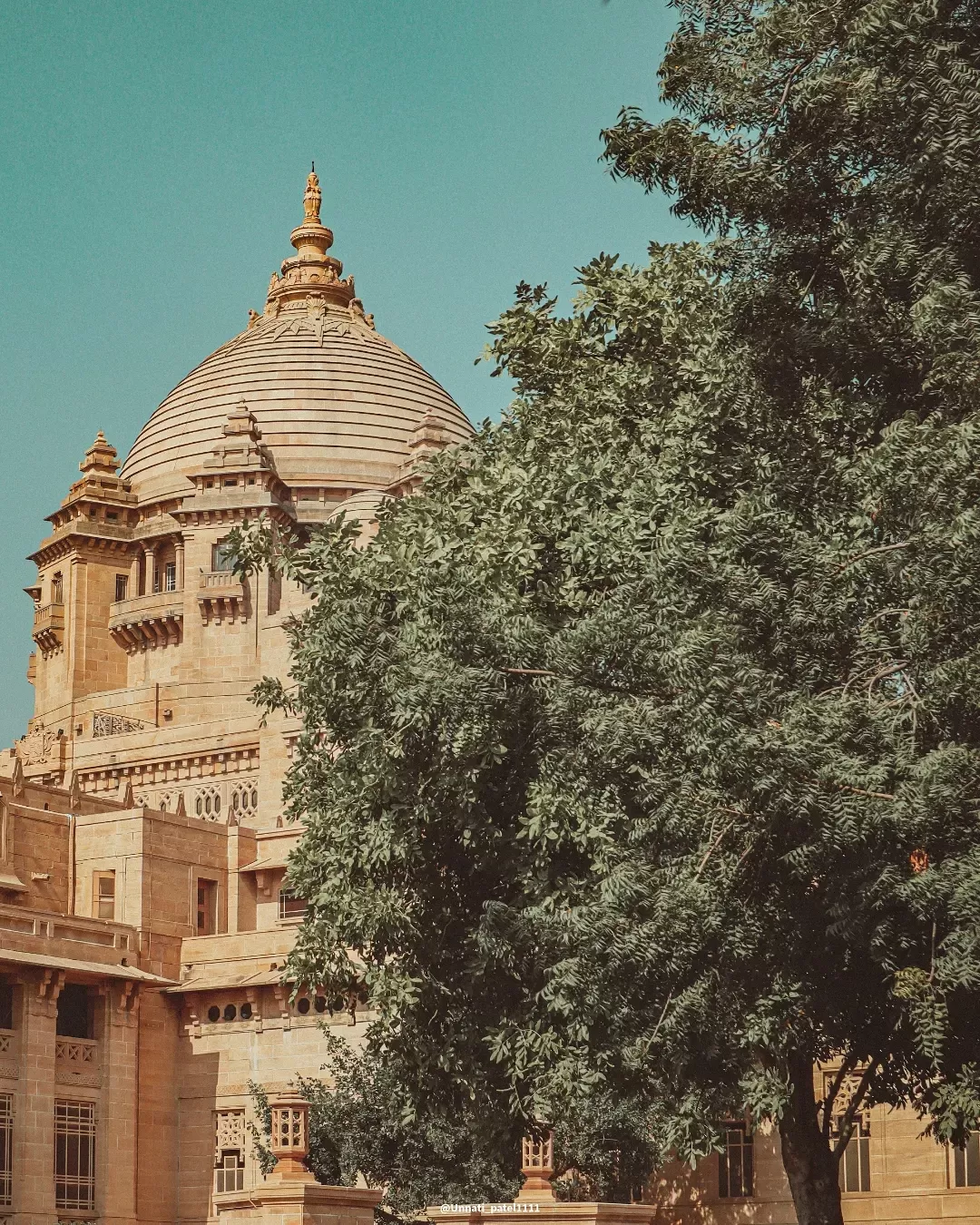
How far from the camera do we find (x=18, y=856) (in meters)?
42.2

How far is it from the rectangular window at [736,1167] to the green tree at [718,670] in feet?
45.7

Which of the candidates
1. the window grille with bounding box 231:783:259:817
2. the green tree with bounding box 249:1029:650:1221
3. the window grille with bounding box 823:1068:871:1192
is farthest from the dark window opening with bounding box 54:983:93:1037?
the window grille with bounding box 823:1068:871:1192

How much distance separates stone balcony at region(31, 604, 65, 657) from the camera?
65.8m

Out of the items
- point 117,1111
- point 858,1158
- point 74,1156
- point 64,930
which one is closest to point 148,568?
point 64,930

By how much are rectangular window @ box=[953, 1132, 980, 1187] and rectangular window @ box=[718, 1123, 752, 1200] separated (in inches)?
142

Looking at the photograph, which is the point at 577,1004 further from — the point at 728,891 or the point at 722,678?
the point at 722,678

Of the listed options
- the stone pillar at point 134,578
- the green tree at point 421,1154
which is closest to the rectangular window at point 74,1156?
the green tree at point 421,1154

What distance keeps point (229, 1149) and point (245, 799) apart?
12.7 metres

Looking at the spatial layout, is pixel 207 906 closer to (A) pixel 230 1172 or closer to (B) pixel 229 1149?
(B) pixel 229 1149

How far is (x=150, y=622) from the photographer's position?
63.1m

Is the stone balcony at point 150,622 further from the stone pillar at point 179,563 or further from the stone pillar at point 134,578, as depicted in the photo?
the stone pillar at point 179,563

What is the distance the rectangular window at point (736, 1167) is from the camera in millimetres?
35531

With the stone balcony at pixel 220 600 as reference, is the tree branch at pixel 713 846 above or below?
below

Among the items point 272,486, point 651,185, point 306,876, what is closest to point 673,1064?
point 306,876
